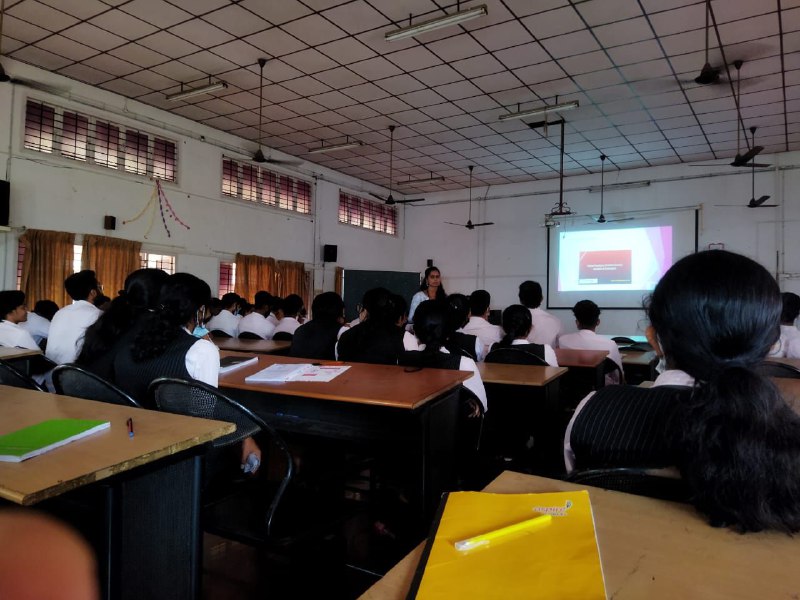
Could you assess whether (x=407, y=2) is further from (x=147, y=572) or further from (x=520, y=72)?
(x=147, y=572)

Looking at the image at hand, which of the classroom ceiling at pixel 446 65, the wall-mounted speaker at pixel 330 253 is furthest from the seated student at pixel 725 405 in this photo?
the wall-mounted speaker at pixel 330 253

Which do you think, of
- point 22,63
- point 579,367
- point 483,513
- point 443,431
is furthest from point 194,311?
point 22,63

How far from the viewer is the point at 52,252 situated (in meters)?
5.93

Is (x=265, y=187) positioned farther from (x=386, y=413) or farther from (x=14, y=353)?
(x=386, y=413)

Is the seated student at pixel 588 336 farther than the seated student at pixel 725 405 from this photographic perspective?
Yes

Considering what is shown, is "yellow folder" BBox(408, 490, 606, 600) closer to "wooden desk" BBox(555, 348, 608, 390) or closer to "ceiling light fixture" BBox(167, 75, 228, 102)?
"wooden desk" BBox(555, 348, 608, 390)

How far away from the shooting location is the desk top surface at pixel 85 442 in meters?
0.95

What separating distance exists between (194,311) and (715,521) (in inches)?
74.8

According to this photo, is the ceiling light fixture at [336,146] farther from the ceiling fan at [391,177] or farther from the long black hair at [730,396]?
the long black hair at [730,396]

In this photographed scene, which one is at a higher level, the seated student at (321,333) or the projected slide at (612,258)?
the projected slide at (612,258)

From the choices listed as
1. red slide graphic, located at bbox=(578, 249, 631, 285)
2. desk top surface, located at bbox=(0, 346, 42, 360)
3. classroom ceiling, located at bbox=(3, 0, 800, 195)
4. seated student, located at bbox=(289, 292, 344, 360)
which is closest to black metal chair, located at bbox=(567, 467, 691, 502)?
seated student, located at bbox=(289, 292, 344, 360)

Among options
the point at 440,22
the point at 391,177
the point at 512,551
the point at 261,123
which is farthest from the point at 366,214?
the point at 512,551

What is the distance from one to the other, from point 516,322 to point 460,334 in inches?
16.7

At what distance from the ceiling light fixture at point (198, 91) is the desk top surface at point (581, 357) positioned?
188 inches
